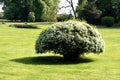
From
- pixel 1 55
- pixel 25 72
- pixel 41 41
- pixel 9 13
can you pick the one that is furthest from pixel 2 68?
pixel 9 13

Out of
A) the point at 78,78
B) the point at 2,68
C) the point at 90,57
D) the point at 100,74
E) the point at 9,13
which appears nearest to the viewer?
the point at 78,78

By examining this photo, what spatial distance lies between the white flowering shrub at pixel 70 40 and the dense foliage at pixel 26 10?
54.6 meters

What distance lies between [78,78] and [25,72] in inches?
80.1

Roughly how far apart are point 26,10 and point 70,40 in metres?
59.5

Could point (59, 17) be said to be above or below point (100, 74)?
below

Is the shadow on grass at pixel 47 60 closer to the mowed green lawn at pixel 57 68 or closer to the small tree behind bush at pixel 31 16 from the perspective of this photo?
the mowed green lawn at pixel 57 68

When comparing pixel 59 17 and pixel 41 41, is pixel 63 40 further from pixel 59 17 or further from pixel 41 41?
pixel 59 17

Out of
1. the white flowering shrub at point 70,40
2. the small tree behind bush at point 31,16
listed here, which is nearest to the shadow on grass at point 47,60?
the white flowering shrub at point 70,40

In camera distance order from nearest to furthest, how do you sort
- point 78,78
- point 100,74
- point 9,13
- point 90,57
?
point 78,78 → point 100,74 → point 90,57 → point 9,13

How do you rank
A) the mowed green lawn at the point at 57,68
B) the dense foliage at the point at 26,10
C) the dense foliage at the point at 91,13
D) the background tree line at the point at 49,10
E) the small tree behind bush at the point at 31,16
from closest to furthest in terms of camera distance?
the mowed green lawn at the point at 57,68 < the dense foliage at the point at 91,13 < the background tree line at the point at 49,10 < the small tree behind bush at the point at 31,16 < the dense foliage at the point at 26,10

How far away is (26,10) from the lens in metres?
74.2

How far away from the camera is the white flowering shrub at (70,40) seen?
15500mm

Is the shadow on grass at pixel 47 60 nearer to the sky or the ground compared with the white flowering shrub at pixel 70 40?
nearer to the ground

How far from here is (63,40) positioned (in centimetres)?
1549
